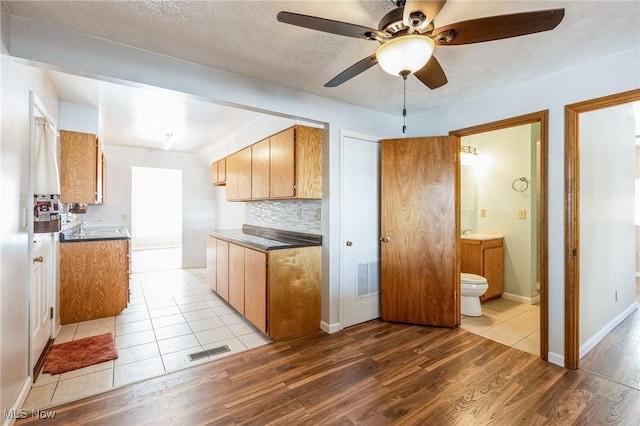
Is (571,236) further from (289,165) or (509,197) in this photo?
(289,165)

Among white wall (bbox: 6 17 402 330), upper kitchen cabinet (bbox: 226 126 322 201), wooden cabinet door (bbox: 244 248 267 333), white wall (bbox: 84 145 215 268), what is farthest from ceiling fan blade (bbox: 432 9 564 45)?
white wall (bbox: 84 145 215 268)

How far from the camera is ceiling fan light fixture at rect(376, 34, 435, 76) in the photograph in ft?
4.64

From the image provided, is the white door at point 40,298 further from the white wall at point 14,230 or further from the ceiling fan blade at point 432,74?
the ceiling fan blade at point 432,74

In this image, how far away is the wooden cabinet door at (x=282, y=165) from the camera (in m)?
2.99

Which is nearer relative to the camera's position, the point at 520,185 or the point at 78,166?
the point at 78,166

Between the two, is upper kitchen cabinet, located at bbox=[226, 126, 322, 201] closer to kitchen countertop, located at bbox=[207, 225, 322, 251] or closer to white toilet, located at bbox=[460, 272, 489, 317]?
kitchen countertop, located at bbox=[207, 225, 322, 251]

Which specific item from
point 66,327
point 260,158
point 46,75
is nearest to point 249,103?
point 260,158

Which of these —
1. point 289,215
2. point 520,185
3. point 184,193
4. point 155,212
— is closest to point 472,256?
point 520,185

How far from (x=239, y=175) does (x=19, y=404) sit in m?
3.06

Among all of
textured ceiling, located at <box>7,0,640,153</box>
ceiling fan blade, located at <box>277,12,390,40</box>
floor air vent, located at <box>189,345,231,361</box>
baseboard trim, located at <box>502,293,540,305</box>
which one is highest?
textured ceiling, located at <box>7,0,640,153</box>

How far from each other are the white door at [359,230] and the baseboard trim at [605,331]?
1795 mm

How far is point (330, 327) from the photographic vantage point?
296 cm

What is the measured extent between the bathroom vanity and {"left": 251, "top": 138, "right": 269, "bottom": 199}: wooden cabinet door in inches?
105

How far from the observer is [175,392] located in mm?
2008
